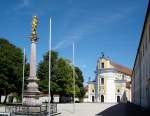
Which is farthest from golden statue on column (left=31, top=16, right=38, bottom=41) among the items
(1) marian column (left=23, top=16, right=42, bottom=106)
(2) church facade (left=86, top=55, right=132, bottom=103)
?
(2) church facade (left=86, top=55, right=132, bottom=103)

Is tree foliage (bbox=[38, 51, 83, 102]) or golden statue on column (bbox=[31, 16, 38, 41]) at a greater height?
golden statue on column (bbox=[31, 16, 38, 41])

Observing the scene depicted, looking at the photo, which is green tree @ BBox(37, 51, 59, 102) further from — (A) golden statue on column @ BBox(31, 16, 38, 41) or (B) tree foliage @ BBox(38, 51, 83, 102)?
(A) golden statue on column @ BBox(31, 16, 38, 41)

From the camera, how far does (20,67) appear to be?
5644 centimetres

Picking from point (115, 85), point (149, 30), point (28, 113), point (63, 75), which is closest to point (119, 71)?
point (115, 85)

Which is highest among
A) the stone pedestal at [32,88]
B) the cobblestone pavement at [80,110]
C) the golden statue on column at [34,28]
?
the golden statue on column at [34,28]

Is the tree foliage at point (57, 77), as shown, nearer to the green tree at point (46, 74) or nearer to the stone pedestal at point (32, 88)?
the green tree at point (46, 74)

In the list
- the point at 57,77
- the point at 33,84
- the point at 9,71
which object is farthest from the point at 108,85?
the point at 33,84

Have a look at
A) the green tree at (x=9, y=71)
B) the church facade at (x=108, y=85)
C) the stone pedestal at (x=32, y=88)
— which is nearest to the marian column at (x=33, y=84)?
the stone pedestal at (x=32, y=88)

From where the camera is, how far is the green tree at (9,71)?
54.2 meters

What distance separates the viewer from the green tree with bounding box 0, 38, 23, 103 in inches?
2132

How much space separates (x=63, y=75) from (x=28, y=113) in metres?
46.2

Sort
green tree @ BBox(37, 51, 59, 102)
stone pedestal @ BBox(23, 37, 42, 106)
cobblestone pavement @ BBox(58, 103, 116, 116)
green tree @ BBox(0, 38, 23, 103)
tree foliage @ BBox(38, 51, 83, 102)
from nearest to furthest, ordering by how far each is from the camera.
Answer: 1. cobblestone pavement @ BBox(58, 103, 116, 116)
2. stone pedestal @ BBox(23, 37, 42, 106)
3. green tree @ BBox(0, 38, 23, 103)
4. green tree @ BBox(37, 51, 59, 102)
5. tree foliage @ BBox(38, 51, 83, 102)

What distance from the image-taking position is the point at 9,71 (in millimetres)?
55125

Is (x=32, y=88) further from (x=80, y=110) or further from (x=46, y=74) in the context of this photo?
(x=46, y=74)
